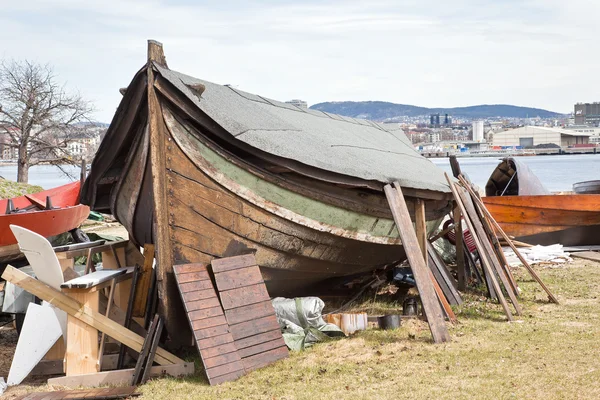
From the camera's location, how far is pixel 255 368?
21.9 feet

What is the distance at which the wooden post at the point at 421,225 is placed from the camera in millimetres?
8836

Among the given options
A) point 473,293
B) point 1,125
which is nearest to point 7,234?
point 473,293

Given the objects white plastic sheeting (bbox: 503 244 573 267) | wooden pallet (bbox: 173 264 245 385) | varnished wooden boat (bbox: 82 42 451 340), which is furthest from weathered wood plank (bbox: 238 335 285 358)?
white plastic sheeting (bbox: 503 244 573 267)

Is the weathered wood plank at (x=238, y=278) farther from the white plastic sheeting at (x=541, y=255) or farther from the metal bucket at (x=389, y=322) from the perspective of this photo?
the white plastic sheeting at (x=541, y=255)

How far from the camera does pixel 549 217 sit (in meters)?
15.7

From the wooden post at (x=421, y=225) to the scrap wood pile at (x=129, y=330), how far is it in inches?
96.3

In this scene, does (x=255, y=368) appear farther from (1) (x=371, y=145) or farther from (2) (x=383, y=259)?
(1) (x=371, y=145)

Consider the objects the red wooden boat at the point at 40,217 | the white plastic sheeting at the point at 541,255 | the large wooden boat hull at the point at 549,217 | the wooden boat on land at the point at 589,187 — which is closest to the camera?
the red wooden boat at the point at 40,217

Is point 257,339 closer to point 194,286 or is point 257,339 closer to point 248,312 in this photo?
point 248,312

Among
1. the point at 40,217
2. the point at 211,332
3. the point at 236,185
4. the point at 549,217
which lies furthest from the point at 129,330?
the point at 549,217

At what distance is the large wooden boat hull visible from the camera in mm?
15586

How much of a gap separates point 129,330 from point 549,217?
438 inches

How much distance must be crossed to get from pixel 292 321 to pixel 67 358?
2288mm

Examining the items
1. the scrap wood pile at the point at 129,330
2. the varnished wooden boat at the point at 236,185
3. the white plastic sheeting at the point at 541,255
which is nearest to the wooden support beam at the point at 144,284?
the varnished wooden boat at the point at 236,185
